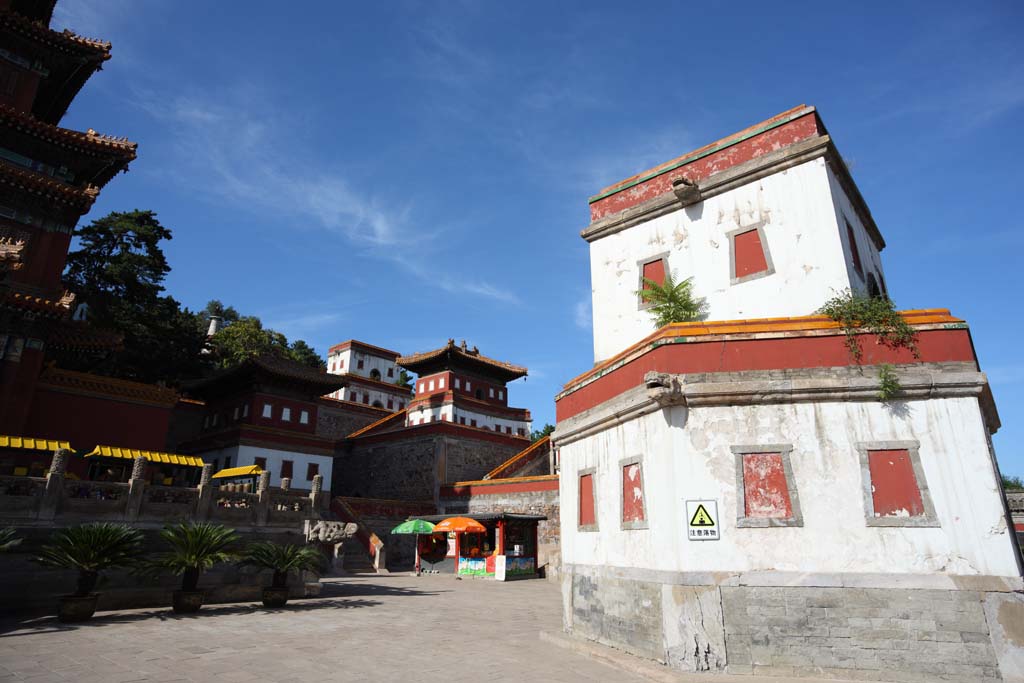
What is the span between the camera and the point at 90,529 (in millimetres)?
11422

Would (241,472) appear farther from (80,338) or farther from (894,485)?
(894,485)

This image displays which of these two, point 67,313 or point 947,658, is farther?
point 67,313

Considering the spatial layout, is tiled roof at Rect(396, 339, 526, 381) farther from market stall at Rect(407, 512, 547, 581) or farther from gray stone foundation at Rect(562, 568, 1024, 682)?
gray stone foundation at Rect(562, 568, 1024, 682)

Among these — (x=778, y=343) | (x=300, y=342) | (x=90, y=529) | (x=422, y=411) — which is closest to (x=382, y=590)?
(x=90, y=529)

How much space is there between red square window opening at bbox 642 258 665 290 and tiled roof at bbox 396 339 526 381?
29.6m

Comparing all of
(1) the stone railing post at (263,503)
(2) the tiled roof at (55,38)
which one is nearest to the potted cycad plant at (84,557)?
(1) the stone railing post at (263,503)

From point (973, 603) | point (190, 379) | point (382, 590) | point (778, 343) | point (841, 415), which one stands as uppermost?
point (190, 379)

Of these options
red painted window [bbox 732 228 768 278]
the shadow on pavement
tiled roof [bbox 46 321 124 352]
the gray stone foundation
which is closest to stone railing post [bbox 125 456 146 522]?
the shadow on pavement

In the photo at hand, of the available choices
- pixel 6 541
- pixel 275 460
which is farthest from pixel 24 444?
pixel 275 460

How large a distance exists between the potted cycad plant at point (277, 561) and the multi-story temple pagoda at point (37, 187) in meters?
10.5

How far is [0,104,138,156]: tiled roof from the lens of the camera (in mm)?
18500

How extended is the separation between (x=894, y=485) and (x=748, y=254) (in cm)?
525

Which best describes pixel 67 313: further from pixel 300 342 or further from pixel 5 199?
pixel 300 342

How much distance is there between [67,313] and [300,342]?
151ft
